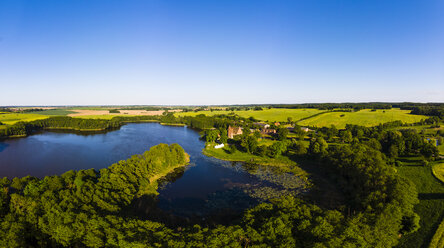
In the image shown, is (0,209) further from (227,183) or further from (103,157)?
(103,157)

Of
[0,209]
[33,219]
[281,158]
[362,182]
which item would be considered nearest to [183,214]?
[33,219]

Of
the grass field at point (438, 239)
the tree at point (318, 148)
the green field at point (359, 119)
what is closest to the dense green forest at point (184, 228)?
the grass field at point (438, 239)

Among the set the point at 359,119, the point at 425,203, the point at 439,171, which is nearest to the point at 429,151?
the point at 439,171

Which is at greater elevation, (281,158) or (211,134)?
(211,134)

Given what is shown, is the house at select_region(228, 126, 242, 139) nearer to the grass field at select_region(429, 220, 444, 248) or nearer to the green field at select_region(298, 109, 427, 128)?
the green field at select_region(298, 109, 427, 128)

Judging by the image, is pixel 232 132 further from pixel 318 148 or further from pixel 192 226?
pixel 192 226

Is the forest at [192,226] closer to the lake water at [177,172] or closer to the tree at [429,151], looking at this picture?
the lake water at [177,172]
